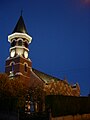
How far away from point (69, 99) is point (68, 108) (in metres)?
1.17

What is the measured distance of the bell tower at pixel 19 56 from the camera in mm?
63219

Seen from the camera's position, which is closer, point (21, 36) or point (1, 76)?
point (1, 76)

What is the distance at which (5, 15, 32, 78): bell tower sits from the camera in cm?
6322

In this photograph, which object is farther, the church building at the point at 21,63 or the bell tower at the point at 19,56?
the bell tower at the point at 19,56

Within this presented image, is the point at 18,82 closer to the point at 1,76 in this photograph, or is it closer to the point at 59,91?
the point at 1,76

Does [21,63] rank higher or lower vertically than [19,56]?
lower

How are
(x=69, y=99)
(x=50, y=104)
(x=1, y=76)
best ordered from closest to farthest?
(x=50, y=104) < (x=69, y=99) < (x=1, y=76)

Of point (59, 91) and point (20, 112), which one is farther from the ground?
point (59, 91)

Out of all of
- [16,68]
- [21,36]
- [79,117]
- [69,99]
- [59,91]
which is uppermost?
[21,36]

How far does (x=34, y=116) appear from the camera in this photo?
1196 inches

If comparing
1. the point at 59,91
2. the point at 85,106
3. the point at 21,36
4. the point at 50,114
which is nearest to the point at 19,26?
the point at 21,36

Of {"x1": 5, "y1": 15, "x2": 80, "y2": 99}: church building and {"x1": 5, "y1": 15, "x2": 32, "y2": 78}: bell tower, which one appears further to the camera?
{"x1": 5, "y1": 15, "x2": 32, "y2": 78}: bell tower

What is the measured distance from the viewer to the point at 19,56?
2501 inches

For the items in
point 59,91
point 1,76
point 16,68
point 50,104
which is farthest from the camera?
point 16,68
